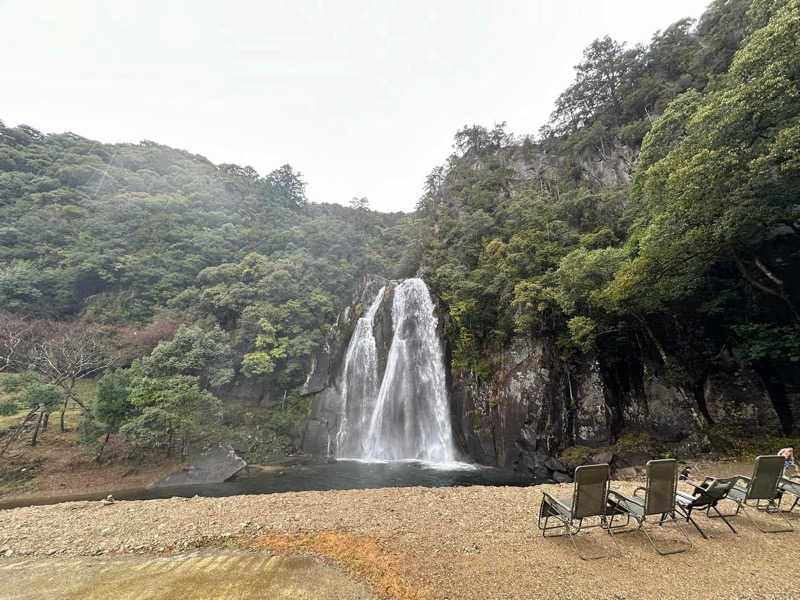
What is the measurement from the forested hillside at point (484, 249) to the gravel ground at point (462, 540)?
7564 millimetres

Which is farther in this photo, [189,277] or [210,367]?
[189,277]

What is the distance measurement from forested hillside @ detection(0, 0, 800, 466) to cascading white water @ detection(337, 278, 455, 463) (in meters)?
2.14

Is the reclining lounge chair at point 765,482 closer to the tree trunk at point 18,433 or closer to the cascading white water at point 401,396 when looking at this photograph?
the cascading white water at point 401,396

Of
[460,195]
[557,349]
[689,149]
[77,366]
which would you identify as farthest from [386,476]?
[460,195]

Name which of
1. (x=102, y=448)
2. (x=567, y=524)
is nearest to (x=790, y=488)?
(x=567, y=524)

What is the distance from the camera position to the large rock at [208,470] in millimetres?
12898

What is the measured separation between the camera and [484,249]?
66.0ft

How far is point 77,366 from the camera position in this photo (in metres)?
17.3

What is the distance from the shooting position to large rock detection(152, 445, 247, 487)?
12.9 metres

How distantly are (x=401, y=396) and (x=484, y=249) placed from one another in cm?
1084

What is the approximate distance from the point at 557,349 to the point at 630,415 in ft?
11.8

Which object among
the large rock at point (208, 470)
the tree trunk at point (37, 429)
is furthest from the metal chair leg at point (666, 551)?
the tree trunk at point (37, 429)

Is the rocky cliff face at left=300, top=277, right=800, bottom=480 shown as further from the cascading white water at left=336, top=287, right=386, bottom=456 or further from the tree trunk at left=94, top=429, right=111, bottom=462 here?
the tree trunk at left=94, top=429, right=111, bottom=462

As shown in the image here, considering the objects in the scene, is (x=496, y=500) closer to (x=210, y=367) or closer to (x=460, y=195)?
(x=210, y=367)
